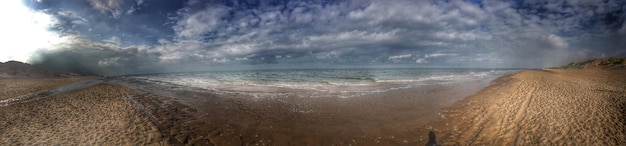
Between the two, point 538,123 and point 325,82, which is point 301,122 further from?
point 325,82

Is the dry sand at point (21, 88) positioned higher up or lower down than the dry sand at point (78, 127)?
higher up

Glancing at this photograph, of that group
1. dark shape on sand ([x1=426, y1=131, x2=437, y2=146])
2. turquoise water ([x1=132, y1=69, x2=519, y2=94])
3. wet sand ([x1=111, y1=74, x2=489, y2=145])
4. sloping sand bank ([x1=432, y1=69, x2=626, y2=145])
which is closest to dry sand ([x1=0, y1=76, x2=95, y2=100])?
turquoise water ([x1=132, y1=69, x2=519, y2=94])

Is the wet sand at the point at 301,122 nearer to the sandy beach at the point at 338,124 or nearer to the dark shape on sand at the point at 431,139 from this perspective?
the sandy beach at the point at 338,124

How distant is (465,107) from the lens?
13.0m

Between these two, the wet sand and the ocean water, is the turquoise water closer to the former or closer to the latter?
the ocean water

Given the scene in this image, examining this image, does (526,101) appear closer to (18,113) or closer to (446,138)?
(446,138)

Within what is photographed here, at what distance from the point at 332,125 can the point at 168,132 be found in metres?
6.88

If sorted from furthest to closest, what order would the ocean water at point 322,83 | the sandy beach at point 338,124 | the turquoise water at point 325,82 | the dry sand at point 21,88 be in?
the dry sand at point 21,88
the turquoise water at point 325,82
the ocean water at point 322,83
the sandy beach at point 338,124

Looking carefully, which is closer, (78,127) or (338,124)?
(78,127)

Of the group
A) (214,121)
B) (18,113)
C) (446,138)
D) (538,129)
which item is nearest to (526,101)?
(538,129)

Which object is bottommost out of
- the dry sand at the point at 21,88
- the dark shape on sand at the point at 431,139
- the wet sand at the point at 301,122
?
the dark shape on sand at the point at 431,139

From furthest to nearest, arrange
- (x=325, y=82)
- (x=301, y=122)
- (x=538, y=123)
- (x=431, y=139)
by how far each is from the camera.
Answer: (x=325, y=82) → (x=301, y=122) → (x=538, y=123) → (x=431, y=139)

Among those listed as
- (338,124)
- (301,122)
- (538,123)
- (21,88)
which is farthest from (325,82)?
(21,88)

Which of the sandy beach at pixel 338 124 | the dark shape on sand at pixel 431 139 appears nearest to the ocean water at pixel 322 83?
the sandy beach at pixel 338 124
